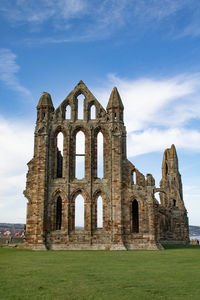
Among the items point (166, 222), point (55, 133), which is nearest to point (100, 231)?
point (55, 133)

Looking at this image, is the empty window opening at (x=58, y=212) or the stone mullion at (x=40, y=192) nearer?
the stone mullion at (x=40, y=192)

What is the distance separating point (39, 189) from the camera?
3080 centimetres

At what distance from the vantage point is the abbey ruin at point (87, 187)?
30125 mm

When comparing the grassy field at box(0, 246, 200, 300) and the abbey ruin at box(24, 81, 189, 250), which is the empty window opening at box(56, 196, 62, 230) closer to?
the abbey ruin at box(24, 81, 189, 250)

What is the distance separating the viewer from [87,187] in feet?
102

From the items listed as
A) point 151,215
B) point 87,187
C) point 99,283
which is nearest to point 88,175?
point 87,187

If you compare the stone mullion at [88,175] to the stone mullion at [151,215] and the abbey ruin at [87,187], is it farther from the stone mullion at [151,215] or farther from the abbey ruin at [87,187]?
the stone mullion at [151,215]

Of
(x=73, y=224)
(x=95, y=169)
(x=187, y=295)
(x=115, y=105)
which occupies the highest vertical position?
(x=115, y=105)

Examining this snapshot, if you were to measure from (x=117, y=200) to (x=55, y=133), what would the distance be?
321 inches

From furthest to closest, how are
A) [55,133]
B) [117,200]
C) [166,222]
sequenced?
[166,222]
[55,133]
[117,200]

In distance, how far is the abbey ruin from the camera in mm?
30125

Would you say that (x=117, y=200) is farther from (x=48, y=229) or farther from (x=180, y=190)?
(x=180, y=190)

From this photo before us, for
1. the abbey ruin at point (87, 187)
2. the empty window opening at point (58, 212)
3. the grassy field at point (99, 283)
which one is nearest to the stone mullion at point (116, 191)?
the abbey ruin at point (87, 187)

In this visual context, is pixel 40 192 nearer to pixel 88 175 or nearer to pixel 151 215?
pixel 88 175
